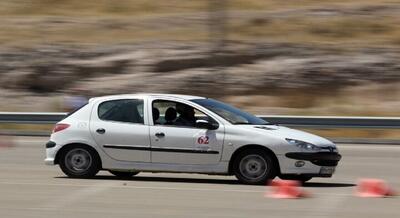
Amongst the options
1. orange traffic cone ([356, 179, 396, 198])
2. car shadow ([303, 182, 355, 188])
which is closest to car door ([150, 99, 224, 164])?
car shadow ([303, 182, 355, 188])

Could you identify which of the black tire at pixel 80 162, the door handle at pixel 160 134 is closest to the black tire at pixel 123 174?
the black tire at pixel 80 162

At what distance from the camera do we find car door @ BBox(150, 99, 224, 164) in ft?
40.1

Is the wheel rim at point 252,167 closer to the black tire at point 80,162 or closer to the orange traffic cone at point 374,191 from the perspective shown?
the orange traffic cone at point 374,191

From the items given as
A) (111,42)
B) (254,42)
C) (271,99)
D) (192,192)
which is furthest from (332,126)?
(111,42)

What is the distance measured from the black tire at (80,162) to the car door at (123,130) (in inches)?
8.6

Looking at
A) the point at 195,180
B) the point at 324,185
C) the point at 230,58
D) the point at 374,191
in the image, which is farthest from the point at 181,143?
the point at 230,58

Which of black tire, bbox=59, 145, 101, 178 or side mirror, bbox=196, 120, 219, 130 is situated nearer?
side mirror, bbox=196, 120, 219, 130

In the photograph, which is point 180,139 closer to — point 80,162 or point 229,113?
point 229,113

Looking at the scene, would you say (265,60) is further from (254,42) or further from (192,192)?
(192,192)

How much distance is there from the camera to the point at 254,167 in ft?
40.0

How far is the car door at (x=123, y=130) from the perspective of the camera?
41.0ft

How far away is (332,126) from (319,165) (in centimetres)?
1060

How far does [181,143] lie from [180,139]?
0.19 ft

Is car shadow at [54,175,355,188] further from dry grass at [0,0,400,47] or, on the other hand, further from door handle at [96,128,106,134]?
dry grass at [0,0,400,47]
